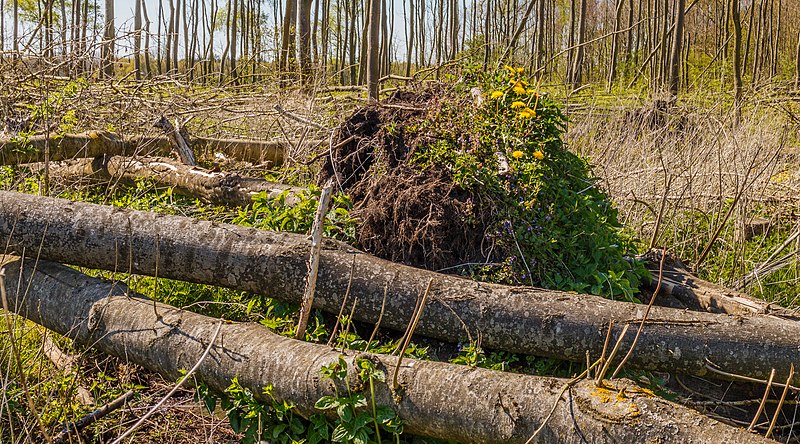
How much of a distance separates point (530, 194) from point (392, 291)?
41.0 inches

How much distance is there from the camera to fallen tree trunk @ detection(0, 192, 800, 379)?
3.03 meters

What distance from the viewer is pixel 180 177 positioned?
5742 mm

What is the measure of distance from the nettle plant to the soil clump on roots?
88mm

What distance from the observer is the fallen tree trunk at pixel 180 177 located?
5.21 meters

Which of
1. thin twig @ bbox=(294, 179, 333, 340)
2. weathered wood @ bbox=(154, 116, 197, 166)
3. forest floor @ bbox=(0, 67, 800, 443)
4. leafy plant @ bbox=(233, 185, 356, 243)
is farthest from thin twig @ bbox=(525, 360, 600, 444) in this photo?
weathered wood @ bbox=(154, 116, 197, 166)

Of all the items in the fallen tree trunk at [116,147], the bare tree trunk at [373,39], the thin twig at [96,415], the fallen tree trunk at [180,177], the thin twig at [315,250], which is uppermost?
the bare tree trunk at [373,39]

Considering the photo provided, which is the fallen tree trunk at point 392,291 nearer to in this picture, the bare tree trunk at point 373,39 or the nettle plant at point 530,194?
the nettle plant at point 530,194

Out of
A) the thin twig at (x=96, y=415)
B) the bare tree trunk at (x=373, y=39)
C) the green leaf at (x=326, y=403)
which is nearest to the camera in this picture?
the green leaf at (x=326, y=403)

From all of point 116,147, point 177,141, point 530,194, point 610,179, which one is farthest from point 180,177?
point 610,179

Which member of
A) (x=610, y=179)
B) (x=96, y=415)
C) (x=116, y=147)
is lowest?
(x=96, y=415)

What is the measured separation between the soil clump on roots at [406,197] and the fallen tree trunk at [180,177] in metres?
0.55

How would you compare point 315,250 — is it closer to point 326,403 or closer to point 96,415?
point 326,403

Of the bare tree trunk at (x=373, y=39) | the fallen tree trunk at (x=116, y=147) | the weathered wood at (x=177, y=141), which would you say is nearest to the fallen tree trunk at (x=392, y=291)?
the fallen tree trunk at (x=116, y=147)

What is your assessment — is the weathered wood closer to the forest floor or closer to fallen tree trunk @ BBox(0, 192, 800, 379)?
the forest floor
